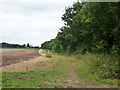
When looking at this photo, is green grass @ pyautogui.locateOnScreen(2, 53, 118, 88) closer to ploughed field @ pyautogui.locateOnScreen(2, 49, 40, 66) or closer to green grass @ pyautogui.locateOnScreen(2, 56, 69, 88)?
green grass @ pyautogui.locateOnScreen(2, 56, 69, 88)

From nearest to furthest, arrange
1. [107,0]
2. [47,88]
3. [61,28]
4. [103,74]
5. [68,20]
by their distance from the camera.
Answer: [47,88]
[103,74]
[107,0]
[68,20]
[61,28]

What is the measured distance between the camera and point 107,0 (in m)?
16.0

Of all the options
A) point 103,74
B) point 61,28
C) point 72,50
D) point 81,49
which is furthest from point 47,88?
point 61,28

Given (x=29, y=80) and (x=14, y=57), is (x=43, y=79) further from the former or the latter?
(x=14, y=57)

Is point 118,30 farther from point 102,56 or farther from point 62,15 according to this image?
point 62,15

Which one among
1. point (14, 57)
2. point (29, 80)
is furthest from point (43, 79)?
point (14, 57)

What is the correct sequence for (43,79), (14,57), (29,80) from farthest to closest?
(14,57), (43,79), (29,80)

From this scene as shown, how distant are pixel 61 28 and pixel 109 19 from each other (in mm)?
38127

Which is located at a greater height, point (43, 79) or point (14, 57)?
point (14, 57)

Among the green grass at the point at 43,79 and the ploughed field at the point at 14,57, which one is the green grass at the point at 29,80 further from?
the ploughed field at the point at 14,57

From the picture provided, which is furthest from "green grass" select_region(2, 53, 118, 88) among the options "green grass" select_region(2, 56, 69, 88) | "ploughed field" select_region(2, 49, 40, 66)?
"ploughed field" select_region(2, 49, 40, 66)

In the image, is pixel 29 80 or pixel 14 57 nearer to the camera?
pixel 29 80

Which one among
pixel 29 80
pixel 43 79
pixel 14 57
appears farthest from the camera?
pixel 14 57

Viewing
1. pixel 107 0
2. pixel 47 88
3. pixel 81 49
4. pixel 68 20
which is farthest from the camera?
pixel 68 20
